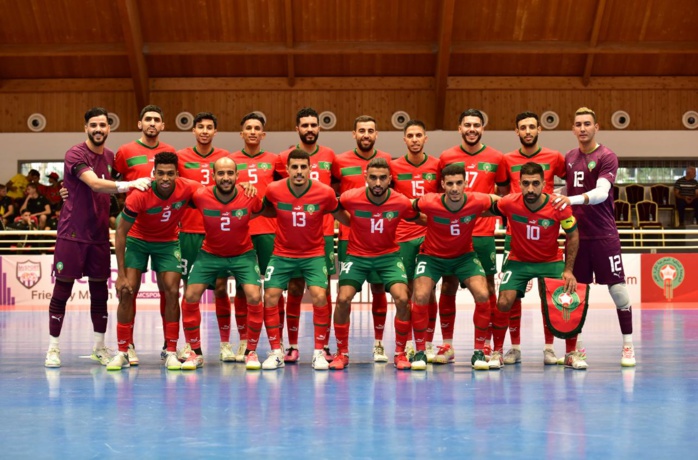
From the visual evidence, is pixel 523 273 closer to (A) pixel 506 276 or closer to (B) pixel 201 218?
(A) pixel 506 276

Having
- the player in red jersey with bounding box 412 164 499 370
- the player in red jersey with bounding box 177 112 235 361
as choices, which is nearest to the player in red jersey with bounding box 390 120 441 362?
the player in red jersey with bounding box 412 164 499 370

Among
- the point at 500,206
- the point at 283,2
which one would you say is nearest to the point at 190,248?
the point at 500,206

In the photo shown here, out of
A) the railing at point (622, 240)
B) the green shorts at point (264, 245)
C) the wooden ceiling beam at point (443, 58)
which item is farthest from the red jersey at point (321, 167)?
the wooden ceiling beam at point (443, 58)

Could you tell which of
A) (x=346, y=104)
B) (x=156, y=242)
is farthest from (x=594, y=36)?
(x=156, y=242)

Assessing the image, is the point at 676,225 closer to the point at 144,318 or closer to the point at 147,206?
the point at 144,318

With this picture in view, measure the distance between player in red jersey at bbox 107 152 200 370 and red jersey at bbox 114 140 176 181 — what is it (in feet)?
1.72

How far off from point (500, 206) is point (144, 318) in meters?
7.02

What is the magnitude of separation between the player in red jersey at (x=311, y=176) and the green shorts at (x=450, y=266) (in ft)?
2.94

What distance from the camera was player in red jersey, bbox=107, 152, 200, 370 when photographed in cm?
685

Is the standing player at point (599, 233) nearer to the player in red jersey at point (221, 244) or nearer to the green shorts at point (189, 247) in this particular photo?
the player in red jersey at point (221, 244)

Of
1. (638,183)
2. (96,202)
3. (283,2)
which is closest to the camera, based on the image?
(96,202)

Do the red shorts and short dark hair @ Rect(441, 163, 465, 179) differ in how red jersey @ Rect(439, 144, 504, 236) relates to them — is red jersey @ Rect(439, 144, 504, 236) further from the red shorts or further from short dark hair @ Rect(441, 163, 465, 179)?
the red shorts

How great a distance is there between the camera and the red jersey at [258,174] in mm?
7688

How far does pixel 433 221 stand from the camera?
23.1 feet
